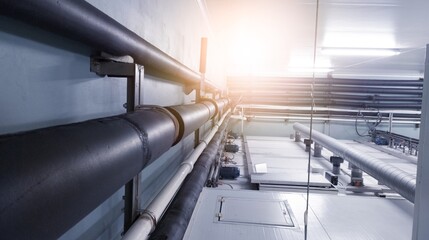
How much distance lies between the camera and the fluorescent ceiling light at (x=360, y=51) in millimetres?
3213

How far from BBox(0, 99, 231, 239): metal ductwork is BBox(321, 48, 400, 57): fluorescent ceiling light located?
11.6ft

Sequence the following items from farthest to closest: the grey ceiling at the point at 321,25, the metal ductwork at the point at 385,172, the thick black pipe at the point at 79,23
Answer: the grey ceiling at the point at 321,25, the metal ductwork at the point at 385,172, the thick black pipe at the point at 79,23

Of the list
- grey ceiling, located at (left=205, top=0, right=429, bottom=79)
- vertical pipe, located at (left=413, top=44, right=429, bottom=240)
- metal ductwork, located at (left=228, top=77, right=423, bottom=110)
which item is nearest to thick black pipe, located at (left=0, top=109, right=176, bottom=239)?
vertical pipe, located at (left=413, top=44, right=429, bottom=240)

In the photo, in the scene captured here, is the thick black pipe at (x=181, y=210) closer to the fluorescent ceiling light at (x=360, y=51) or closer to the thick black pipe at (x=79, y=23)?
the thick black pipe at (x=79, y=23)

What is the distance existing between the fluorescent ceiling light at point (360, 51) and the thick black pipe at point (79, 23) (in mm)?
3262

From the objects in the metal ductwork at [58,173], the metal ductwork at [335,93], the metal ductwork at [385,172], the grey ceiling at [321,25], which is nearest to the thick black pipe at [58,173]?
the metal ductwork at [58,173]

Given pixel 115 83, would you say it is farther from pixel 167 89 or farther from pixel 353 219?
pixel 353 219

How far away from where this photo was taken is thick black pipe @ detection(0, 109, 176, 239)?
0.23 meters

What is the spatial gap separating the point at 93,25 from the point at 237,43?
10.3 feet

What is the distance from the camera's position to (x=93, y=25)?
1.57 feet

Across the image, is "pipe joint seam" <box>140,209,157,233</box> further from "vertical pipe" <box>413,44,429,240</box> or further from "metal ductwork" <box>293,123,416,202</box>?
"metal ductwork" <box>293,123,416,202</box>

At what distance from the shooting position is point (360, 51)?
332 centimetres

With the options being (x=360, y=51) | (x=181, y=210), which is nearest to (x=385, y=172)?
(x=181, y=210)

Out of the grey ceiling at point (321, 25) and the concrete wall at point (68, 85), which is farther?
the grey ceiling at point (321, 25)
